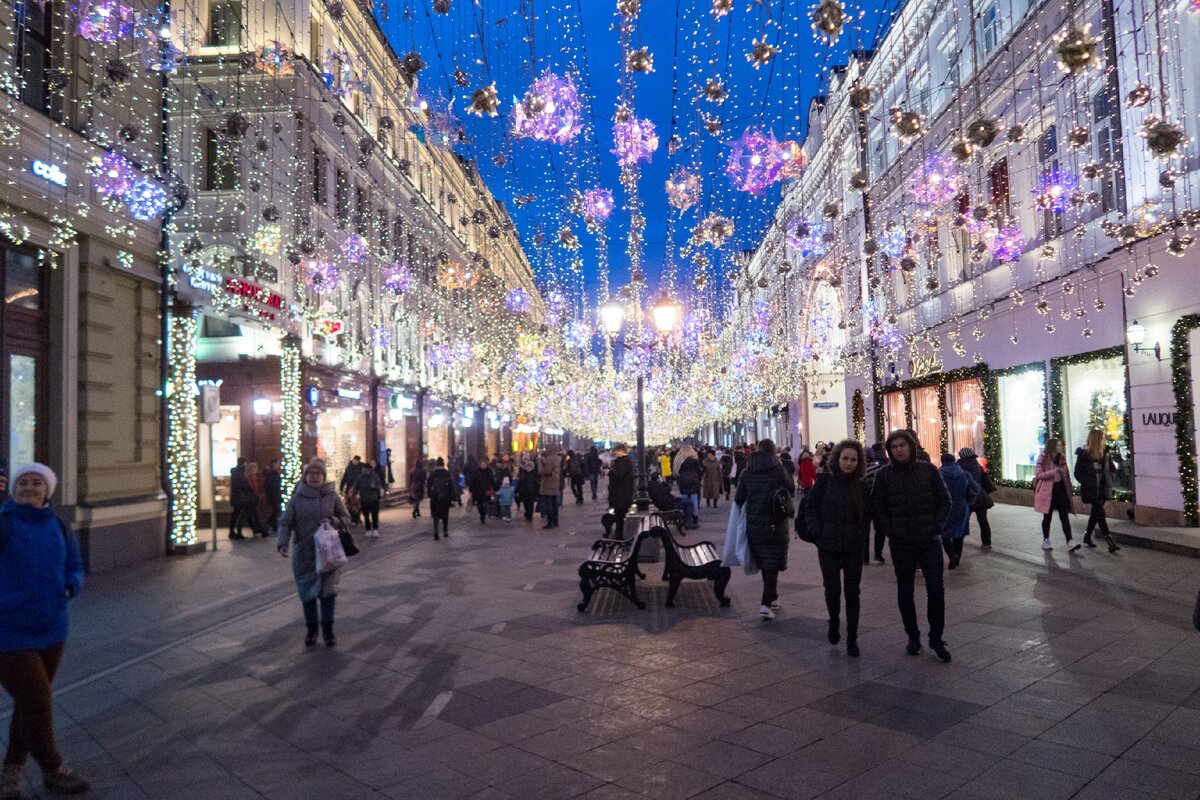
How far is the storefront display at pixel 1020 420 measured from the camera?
61.7 feet

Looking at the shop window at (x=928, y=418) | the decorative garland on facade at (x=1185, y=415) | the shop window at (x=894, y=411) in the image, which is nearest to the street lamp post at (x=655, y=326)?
the decorative garland on facade at (x=1185, y=415)

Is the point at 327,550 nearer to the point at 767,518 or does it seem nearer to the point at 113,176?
the point at 767,518

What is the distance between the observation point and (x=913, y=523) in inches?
263

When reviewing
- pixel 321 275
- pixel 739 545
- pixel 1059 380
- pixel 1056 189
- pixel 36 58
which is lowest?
pixel 739 545

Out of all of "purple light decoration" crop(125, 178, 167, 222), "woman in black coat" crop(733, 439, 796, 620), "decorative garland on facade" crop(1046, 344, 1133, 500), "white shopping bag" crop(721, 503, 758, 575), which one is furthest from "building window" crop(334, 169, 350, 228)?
"woman in black coat" crop(733, 439, 796, 620)

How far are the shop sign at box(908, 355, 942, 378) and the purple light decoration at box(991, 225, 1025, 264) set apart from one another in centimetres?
512

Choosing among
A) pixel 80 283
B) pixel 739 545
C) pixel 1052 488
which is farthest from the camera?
pixel 80 283

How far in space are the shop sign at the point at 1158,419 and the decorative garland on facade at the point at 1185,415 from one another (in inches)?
8.1

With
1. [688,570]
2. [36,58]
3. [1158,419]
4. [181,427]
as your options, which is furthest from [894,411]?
[36,58]

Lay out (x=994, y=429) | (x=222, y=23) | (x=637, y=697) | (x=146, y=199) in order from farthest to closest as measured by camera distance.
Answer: (x=994, y=429), (x=222, y=23), (x=146, y=199), (x=637, y=697)

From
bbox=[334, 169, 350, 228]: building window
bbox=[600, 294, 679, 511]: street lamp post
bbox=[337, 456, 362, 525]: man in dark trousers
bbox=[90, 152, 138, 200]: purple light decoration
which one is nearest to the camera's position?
bbox=[90, 152, 138, 200]: purple light decoration

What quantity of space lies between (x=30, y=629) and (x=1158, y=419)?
15870mm

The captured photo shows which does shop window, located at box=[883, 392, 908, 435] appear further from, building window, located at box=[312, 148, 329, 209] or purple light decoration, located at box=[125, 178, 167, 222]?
purple light decoration, located at box=[125, 178, 167, 222]

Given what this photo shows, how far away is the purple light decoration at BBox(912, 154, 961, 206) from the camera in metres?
18.7
